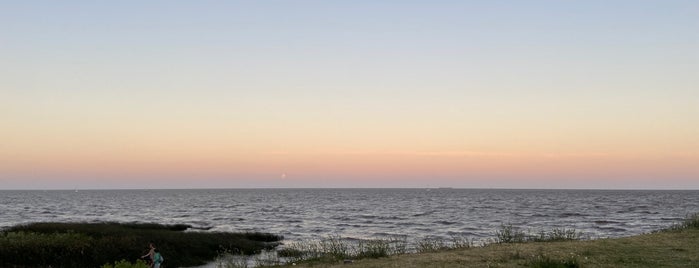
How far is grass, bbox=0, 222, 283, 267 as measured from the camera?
94.6ft

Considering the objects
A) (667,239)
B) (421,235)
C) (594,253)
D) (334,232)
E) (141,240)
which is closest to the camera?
(594,253)

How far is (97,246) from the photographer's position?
103ft

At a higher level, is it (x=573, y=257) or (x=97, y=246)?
(x=573, y=257)

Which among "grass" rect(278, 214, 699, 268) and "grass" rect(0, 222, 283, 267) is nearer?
"grass" rect(278, 214, 699, 268)

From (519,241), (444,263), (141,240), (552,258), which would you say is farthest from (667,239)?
(141,240)

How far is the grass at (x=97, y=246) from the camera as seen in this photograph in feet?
Result: 94.6

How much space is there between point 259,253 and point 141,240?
24.2 feet

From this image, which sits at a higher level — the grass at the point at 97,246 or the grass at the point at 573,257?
the grass at the point at 573,257

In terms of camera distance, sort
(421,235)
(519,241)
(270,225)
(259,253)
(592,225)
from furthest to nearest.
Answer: (270,225)
(592,225)
(421,235)
(259,253)
(519,241)

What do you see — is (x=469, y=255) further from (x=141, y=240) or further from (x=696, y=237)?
(x=141, y=240)

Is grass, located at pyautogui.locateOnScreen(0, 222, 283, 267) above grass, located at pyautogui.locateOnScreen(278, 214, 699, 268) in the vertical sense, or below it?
below

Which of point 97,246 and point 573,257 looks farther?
point 97,246

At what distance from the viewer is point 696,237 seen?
28359 mm

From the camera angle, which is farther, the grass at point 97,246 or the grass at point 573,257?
the grass at point 97,246
